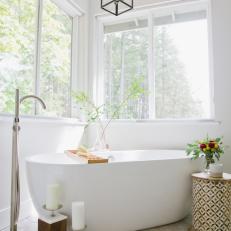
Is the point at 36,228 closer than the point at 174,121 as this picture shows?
Yes

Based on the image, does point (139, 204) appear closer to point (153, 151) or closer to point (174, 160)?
point (174, 160)

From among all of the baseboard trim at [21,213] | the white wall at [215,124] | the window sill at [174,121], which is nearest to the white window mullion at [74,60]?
the window sill at [174,121]

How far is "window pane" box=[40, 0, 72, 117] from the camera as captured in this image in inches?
107

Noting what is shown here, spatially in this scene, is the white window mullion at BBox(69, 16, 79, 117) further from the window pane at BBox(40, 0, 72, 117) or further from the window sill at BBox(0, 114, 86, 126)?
the window sill at BBox(0, 114, 86, 126)

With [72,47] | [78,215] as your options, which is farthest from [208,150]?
[72,47]

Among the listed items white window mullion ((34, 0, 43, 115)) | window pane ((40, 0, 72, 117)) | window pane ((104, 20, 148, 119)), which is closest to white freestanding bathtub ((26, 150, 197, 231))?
white window mullion ((34, 0, 43, 115))

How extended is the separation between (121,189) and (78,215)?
0.37 m

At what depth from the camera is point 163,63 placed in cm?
317

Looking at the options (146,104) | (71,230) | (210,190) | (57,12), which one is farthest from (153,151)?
(57,12)

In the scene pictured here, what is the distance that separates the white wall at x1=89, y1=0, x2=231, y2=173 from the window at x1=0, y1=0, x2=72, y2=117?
41.6 inches

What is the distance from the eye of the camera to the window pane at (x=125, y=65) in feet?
10.7

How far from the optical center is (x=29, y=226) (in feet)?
6.57

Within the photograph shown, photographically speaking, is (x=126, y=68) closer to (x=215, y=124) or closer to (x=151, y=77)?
(x=151, y=77)

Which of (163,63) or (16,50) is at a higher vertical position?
(163,63)
